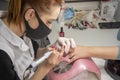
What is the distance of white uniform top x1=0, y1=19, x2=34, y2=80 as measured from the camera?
0.99 meters

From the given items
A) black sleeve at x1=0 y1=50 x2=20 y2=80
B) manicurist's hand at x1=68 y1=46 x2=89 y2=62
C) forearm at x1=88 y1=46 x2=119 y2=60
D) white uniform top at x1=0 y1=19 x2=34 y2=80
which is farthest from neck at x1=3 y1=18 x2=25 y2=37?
forearm at x1=88 y1=46 x2=119 y2=60

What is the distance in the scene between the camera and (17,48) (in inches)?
41.9

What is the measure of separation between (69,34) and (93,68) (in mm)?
559

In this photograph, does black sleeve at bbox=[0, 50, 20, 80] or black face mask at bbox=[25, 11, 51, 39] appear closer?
black sleeve at bbox=[0, 50, 20, 80]

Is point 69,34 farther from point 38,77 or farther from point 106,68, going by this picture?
point 38,77

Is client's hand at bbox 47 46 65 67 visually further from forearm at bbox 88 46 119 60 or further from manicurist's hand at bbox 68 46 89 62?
forearm at bbox 88 46 119 60

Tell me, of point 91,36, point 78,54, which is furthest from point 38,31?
point 91,36

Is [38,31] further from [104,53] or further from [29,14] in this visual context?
[104,53]

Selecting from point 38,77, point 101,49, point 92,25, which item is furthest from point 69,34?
point 38,77

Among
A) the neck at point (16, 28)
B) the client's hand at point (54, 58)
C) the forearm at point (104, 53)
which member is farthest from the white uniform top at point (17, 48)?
the forearm at point (104, 53)

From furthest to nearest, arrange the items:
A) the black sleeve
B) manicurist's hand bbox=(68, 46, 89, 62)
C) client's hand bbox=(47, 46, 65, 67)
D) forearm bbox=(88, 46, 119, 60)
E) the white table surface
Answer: the white table surface
forearm bbox=(88, 46, 119, 60)
manicurist's hand bbox=(68, 46, 89, 62)
client's hand bbox=(47, 46, 65, 67)
the black sleeve

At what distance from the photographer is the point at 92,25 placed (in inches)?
69.4

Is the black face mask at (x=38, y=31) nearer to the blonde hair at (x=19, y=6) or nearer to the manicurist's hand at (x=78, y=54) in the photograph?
the blonde hair at (x=19, y=6)

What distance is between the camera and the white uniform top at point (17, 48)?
987 millimetres
